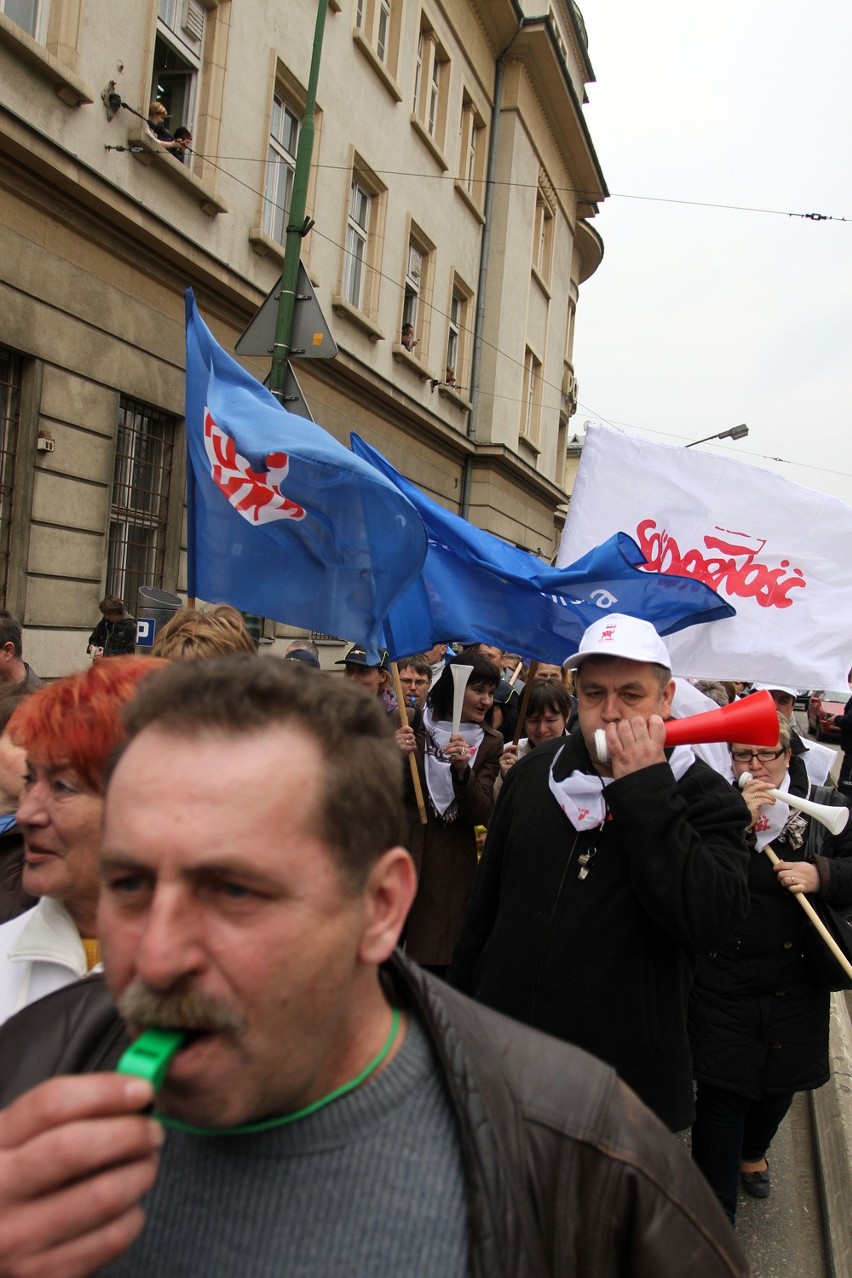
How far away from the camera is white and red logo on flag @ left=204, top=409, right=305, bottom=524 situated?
4105mm

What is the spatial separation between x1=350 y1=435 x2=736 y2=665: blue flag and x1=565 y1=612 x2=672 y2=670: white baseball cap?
1973 millimetres

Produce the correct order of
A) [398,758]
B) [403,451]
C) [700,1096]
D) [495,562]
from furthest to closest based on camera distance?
[403,451] < [495,562] < [700,1096] < [398,758]

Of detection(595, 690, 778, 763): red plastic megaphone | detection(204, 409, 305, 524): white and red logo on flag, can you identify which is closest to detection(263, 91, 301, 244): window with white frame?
detection(204, 409, 305, 524): white and red logo on flag

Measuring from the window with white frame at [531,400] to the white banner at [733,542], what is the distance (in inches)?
738

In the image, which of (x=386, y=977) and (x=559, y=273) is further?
(x=559, y=273)

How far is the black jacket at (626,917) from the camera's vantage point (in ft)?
7.98

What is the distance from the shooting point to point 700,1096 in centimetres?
344

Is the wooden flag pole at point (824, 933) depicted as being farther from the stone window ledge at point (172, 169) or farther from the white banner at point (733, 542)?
the stone window ledge at point (172, 169)

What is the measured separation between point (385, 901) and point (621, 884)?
5.03ft

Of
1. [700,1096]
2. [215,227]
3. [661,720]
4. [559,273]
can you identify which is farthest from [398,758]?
[559,273]

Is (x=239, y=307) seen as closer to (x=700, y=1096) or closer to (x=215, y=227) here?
(x=215, y=227)

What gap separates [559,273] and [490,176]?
245 inches

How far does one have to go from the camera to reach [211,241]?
1151 centimetres

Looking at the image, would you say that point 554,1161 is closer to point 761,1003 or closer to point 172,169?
point 761,1003
